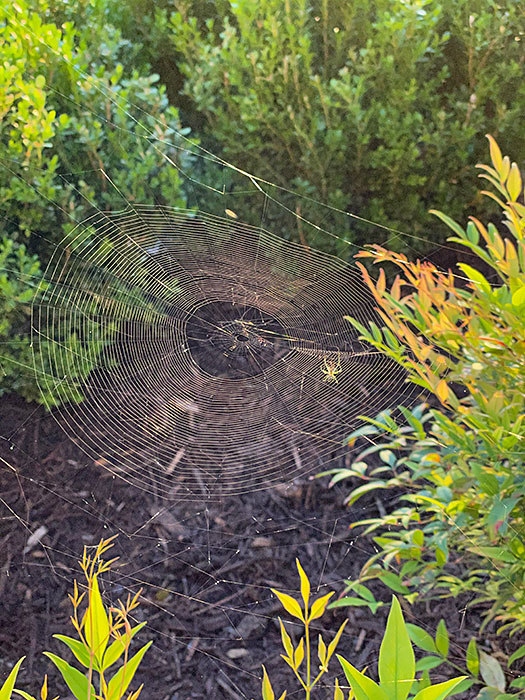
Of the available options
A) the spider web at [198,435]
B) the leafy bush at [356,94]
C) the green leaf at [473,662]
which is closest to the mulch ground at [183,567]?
the spider web at [198,435]

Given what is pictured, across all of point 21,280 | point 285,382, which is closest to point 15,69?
point 21,280

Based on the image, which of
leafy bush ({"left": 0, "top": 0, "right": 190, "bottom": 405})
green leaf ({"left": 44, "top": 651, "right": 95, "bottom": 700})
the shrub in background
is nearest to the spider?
leafy bush ({"left": 0, "top": 0, "right": 190, "bottom": 405})

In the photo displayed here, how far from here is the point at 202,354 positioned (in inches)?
110

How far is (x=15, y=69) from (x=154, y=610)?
1648 millimetres

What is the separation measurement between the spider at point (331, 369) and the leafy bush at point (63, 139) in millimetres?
794

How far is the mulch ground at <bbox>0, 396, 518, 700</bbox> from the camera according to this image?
1.71 m

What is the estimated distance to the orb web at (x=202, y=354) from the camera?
2.20 m

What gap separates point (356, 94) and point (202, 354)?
1.20 m

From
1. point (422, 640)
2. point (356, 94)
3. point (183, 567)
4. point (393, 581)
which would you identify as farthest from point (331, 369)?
point (422, 640)

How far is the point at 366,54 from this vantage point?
7.70 ft

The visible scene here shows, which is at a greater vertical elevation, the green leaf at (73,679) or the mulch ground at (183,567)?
the green leaf at (73,679)

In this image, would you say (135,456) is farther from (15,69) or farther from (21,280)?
(15,69)

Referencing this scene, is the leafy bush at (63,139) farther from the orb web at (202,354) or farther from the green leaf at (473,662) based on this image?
the green leaf at (473,662)

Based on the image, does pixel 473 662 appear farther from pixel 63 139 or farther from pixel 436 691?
pixel 63 139
